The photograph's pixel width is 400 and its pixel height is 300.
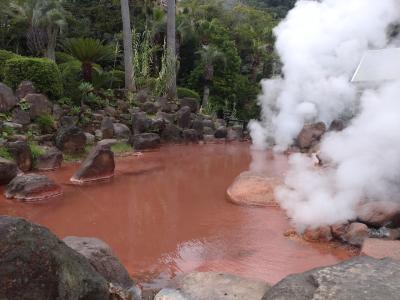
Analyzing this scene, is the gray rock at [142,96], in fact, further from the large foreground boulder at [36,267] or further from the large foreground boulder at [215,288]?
the large foreground boulder at [36,267]

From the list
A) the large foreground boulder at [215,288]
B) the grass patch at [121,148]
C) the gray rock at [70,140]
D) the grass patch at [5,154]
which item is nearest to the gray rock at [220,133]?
the grass patch at [121,148]

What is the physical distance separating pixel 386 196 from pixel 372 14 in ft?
18.0

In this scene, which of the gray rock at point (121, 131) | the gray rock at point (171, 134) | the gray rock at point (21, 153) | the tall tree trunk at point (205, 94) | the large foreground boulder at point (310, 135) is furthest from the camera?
the tall tree trunk at point (205, 94)

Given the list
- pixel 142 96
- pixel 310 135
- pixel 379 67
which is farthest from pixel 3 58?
pixel 379 67

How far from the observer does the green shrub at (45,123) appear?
12.5 metres

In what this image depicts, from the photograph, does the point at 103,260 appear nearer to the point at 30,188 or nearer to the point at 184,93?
the point at 30,188

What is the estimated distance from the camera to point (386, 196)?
736 centimetres

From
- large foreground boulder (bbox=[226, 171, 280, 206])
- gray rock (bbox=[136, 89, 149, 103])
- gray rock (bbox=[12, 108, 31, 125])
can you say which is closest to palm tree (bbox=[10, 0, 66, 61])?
gray rock (bbox=[136, 89, 149, 103])

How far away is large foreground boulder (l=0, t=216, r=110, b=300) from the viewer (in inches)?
120

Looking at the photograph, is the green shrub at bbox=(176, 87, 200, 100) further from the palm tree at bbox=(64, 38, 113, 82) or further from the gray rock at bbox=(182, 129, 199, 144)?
the palm tree at bbox=(64, 38, 113, 82)

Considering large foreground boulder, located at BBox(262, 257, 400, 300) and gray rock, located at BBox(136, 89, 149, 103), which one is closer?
large foreground boulder, located at BBox(262, 257, 400, 300)

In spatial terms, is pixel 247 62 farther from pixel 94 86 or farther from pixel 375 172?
pixel 375 172

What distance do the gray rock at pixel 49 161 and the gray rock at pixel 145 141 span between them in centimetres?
364

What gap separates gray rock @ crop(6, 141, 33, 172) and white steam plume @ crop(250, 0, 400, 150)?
26.1ft
